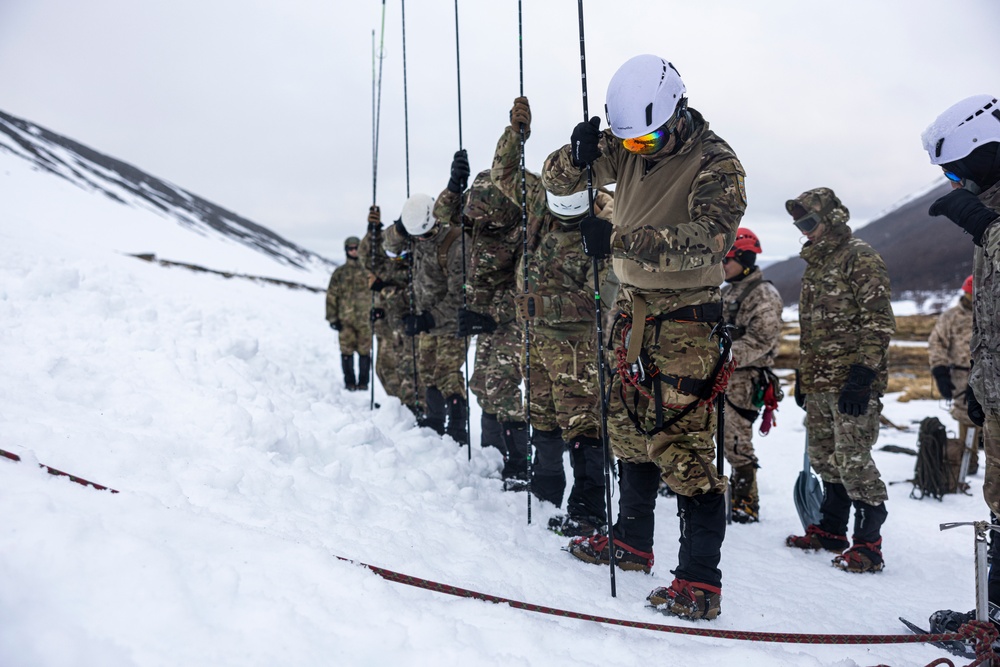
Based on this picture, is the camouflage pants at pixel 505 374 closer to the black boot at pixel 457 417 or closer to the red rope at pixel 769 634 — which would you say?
the black boot at pixel 457 417

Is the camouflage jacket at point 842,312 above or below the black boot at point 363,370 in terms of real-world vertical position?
above

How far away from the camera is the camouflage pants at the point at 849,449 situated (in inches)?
178

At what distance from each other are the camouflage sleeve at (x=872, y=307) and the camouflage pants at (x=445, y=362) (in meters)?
3.86

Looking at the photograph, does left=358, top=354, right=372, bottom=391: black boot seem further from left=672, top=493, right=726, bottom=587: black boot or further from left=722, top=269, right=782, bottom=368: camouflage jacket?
left=672, top=493, right=726, bottom=587: black boot

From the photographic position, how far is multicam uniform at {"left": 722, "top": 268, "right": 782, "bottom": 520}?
558cm

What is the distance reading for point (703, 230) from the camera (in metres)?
2.99

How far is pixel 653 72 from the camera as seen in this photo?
10.5ft

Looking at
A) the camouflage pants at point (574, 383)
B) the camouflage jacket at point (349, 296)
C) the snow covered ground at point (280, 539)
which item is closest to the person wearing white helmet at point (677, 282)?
the snow covered ground at point (280, 539)

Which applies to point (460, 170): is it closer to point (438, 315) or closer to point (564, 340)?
point (438, 315)

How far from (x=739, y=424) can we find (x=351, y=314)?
7.17 meters

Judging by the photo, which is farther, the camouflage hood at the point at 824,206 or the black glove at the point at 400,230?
the black glove at the point at 400,230

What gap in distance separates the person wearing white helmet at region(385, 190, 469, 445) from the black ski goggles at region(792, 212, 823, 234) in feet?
11.0

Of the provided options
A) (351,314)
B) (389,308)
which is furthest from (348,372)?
(389,308)

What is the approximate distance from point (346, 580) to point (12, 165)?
41.5 meters
